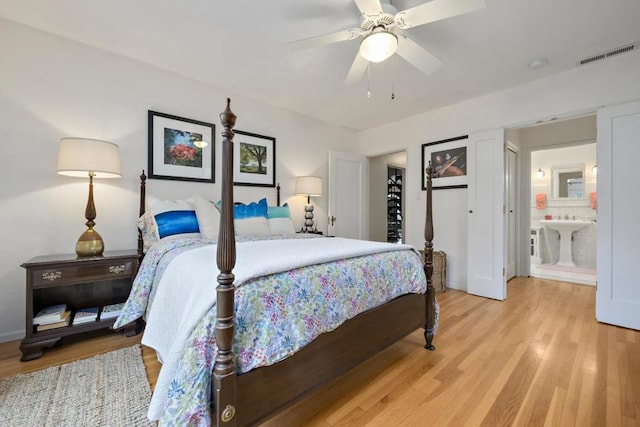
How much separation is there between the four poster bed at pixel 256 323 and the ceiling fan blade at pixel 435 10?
1.35m

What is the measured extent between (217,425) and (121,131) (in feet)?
8.98

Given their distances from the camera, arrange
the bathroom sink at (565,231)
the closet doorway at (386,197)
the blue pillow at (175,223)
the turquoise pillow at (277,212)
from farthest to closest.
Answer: the closet doorway at (386,197) → the bathroom sink at (565,231) → the turquoise pillow at (277,212) → the blue pillow at (175,223)

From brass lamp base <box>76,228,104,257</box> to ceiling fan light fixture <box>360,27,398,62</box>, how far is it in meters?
2.53

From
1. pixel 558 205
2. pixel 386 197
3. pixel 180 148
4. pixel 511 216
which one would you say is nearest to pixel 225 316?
pixel 180 148

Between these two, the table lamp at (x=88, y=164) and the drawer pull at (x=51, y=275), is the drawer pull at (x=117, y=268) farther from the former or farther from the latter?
the drawer pull at (x=51, y=275)

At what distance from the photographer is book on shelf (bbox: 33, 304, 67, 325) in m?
1.97

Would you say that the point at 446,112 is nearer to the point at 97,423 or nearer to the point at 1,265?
the point at 97,423

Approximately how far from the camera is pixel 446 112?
386cm

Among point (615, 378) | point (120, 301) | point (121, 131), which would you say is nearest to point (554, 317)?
point (615, 378)

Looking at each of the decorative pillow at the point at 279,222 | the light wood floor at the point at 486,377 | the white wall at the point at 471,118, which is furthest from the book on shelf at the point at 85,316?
the white wall at the point at 471,118

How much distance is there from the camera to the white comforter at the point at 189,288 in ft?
3.50

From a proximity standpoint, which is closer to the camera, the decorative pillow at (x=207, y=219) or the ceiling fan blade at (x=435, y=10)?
the ceiling fan blade at (x=435, y=10)

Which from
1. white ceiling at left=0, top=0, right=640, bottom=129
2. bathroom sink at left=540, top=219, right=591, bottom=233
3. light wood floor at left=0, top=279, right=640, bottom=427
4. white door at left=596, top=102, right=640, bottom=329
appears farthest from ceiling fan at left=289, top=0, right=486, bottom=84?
bathroom sink at left=540, top=219, right=591, bottom=233

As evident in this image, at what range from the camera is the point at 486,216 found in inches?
134
